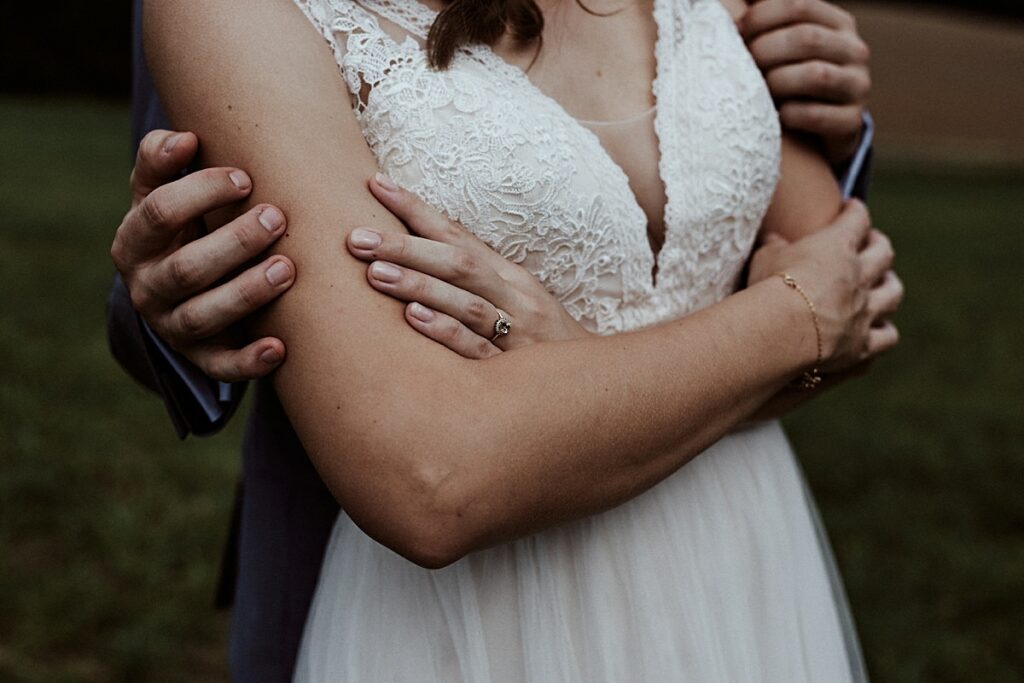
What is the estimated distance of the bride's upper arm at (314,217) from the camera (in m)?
1.29

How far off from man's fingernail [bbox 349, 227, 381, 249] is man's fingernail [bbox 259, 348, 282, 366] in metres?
0.18

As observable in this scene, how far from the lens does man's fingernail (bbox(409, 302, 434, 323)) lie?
4.36 ft

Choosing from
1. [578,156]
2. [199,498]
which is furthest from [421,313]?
[199,498]

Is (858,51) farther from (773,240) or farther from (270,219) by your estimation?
(270,219)

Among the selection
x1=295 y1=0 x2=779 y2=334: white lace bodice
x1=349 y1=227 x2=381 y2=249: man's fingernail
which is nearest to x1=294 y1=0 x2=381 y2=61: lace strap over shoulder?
x1=295 y1=0 x2=779 y2=334: white lace bodice

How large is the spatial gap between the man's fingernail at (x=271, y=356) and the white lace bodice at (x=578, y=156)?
332 millimetres

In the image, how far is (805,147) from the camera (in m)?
2.00

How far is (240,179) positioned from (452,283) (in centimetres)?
32

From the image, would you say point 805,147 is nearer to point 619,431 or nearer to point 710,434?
point 710,434

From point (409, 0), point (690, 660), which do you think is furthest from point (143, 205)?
point (690, 660)

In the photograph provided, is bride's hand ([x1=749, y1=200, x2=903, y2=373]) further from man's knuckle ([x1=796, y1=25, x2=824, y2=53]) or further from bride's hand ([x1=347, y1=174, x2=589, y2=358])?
bride's hand ([x1=347, y1=174, x2=589, y2=358])

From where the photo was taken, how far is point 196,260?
1414 millimetres

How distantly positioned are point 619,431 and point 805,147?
36.3 inches

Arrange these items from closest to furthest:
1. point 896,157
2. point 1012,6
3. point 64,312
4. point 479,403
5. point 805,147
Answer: point 479,403
point 805,147
point 64,312
point 896,157
point 1012,6
